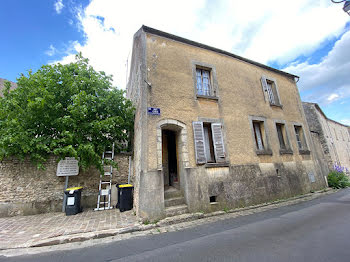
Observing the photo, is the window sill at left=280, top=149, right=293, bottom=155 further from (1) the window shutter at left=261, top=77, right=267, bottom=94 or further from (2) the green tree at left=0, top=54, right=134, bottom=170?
(2) the green tree at left=0, top=54, right=134, bottom=170

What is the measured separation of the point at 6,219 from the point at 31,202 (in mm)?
723

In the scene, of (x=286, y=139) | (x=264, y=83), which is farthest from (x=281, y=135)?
(x=264, y=83)

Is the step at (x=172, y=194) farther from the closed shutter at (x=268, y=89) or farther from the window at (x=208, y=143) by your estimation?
the closed shutter at (x=268, y=89)

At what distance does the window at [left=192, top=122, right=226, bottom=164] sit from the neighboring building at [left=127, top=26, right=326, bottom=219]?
0.13 feet

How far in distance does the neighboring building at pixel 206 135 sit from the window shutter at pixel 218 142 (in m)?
0.04

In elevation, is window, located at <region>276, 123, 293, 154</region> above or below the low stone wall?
above

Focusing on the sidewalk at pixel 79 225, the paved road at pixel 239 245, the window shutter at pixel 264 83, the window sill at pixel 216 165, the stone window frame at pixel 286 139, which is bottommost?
the paved road at pixel 239 245

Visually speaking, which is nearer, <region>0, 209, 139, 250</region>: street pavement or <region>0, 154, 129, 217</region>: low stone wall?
<region>0, 209, 139, 250</region>: street pavement

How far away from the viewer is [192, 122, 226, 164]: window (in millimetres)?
5676

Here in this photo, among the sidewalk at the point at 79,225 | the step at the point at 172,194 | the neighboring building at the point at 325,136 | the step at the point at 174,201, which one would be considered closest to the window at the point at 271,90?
the neighboring building at the point at 325,136

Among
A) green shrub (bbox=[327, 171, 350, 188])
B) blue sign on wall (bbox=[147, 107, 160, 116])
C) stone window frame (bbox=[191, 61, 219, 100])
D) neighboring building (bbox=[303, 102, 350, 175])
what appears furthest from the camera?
neighboring building (bbox=[303, 102, 350, 175])

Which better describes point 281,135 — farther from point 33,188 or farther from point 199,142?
point 33,188

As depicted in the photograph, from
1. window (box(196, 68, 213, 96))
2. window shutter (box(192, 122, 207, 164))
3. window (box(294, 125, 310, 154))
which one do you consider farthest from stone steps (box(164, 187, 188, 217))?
window (box(294, 125, 310, 154))

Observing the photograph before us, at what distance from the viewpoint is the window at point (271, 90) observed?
8.50 m
